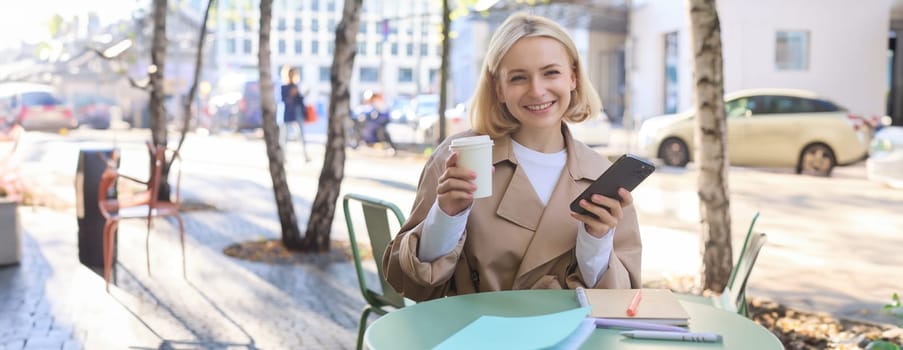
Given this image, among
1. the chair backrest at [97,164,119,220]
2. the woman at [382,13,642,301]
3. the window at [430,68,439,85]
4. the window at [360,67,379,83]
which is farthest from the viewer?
the window at [430,68,439,85]

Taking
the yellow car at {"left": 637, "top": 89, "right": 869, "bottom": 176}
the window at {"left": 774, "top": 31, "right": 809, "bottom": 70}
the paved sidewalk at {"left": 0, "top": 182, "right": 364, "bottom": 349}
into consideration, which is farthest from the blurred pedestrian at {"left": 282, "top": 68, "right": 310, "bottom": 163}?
the window at {"left": 774, "top": 31, "right": 809, "bottom": 70}

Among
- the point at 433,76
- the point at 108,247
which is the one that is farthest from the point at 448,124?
the point at 433,76

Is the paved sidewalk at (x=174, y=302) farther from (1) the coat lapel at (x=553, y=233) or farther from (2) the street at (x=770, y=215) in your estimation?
(1) the coat lapel at (x=553, y=233)

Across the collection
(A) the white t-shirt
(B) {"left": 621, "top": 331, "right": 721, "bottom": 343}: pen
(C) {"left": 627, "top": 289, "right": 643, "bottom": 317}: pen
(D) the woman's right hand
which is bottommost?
(B) {"left": 621, "top": 331, "right": 721, "bottom": 343}: pen

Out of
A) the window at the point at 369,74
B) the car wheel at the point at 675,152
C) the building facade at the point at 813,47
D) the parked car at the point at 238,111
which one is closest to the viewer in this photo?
the car wheel at the point at 675,152

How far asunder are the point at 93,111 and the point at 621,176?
42.2m

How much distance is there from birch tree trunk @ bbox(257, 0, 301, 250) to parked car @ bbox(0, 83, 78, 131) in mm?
30101

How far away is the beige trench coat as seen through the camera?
2891mm

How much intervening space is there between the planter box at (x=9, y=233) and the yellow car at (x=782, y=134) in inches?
476

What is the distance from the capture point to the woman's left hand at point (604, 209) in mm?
2553

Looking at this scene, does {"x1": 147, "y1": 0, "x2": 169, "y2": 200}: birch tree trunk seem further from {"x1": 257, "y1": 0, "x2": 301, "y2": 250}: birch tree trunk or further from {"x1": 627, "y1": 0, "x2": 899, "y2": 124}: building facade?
{"x1": 627, "y1": 0, "x2": 899, "y2": 124}: building facade

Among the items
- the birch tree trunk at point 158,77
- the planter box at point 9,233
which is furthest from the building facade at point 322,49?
the planter box at point 9,233

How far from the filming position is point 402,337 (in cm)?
231

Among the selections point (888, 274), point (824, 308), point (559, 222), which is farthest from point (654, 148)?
point (559, 222)
